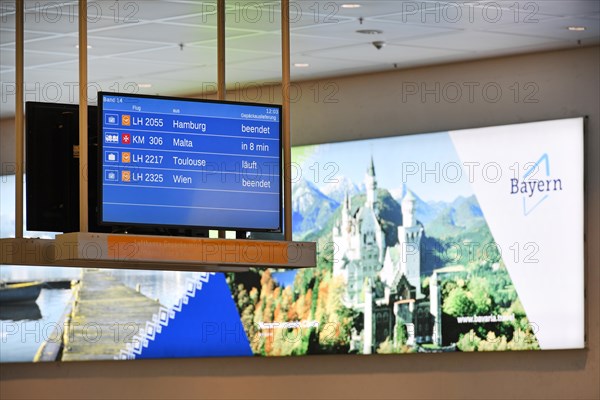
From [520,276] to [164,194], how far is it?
4232 mm

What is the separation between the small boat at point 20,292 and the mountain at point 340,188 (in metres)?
3.07

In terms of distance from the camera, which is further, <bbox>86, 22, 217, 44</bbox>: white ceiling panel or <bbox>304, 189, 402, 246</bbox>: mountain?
<bbox>304, 189, 402, 246</bbox>: mountain

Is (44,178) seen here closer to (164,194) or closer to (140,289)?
(164,194)

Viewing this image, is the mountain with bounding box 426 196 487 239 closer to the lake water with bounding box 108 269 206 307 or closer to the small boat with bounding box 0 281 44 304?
the lake water with bounding box 108 269 206 307

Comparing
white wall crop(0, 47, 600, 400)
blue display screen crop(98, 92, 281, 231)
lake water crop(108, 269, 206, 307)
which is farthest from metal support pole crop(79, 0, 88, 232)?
lake water crop(108, 269, 206, 307)

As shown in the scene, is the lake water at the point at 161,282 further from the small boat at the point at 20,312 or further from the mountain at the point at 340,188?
the mountain at the point at 340,188

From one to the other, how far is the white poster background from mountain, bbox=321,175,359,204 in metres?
1.02

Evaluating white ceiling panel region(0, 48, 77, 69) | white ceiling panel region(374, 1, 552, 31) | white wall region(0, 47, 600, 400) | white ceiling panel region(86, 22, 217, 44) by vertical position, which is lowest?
white wall region(0, 47, 600, 400)

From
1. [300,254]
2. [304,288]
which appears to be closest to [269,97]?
[304,288]

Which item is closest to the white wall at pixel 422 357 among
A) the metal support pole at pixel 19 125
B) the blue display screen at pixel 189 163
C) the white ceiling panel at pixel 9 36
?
the white ceiling panel at pixel 9 36

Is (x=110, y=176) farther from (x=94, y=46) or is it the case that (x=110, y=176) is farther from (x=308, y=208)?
(x=308, y=208)

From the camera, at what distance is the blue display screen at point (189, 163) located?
552cm

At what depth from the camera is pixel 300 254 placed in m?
5.84

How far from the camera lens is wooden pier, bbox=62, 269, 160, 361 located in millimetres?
10477
